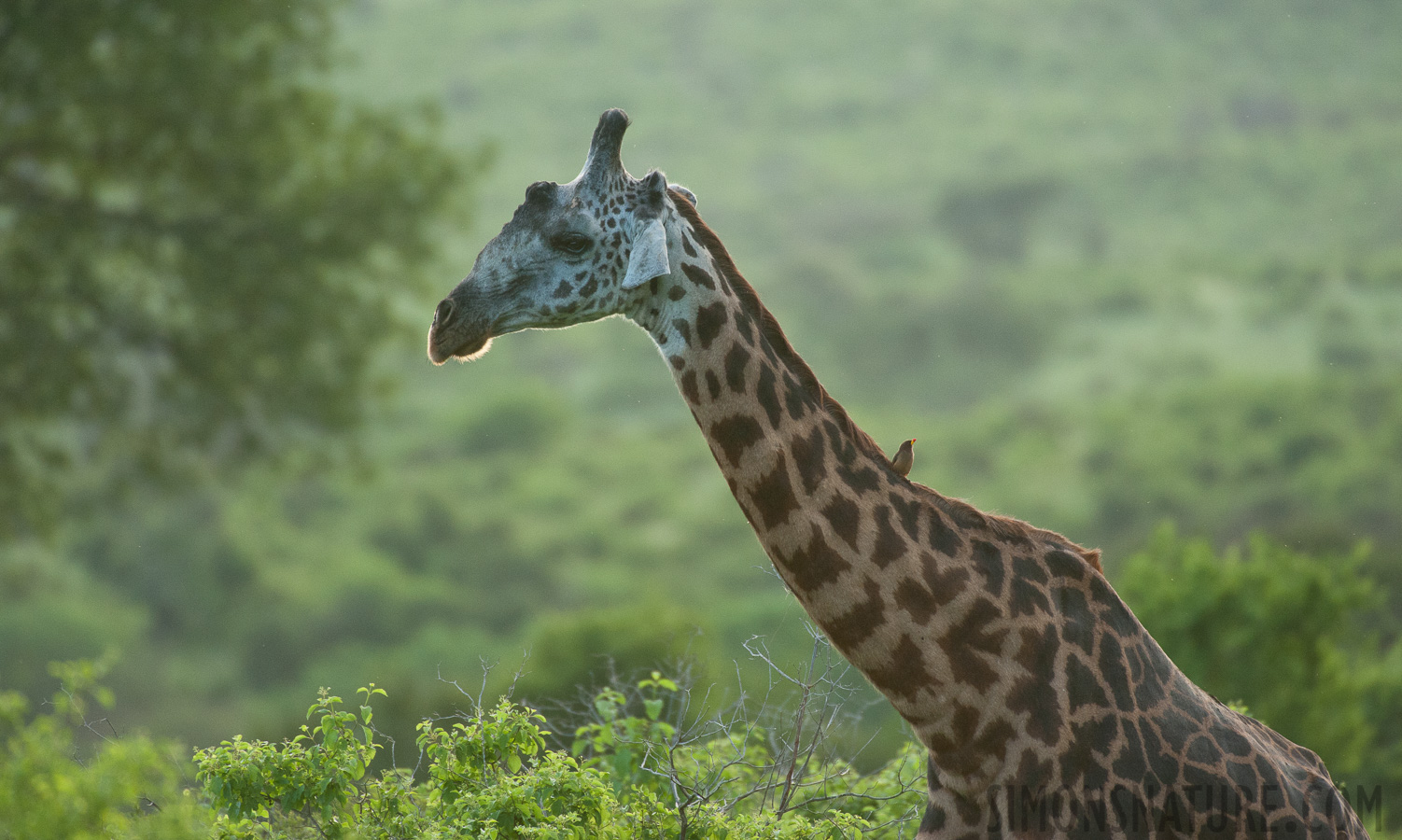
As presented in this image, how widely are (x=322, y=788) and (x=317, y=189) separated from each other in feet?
60.6

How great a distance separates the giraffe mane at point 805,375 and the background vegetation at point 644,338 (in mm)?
1935

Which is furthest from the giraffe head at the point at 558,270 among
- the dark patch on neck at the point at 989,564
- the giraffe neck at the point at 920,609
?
the dark patch on neck at the point at 989,564

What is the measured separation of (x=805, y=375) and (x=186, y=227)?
20.0 meters

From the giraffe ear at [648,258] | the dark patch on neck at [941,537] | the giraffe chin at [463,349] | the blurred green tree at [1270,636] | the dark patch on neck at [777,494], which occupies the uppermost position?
the blurred green tree at [1270,636]

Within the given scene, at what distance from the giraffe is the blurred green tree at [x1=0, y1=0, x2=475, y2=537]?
1735 cm

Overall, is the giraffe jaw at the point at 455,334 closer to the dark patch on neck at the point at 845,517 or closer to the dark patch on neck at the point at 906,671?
the dark patch on neck at the point at 845,517

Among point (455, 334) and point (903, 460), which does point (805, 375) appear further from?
point (455, 334)

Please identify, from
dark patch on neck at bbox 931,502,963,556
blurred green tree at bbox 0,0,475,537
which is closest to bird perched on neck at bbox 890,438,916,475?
dark patch on neck at bbox 931,502,963,556

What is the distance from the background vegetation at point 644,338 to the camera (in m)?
21.4

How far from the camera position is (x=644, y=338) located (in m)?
41.4

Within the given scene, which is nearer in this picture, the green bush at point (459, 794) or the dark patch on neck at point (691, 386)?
the dark patch on neck at point (691, 386)

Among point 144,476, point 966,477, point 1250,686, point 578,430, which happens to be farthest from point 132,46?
point 966,477

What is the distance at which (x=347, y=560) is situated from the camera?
35188 mm

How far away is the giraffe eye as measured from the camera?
15.1ft
